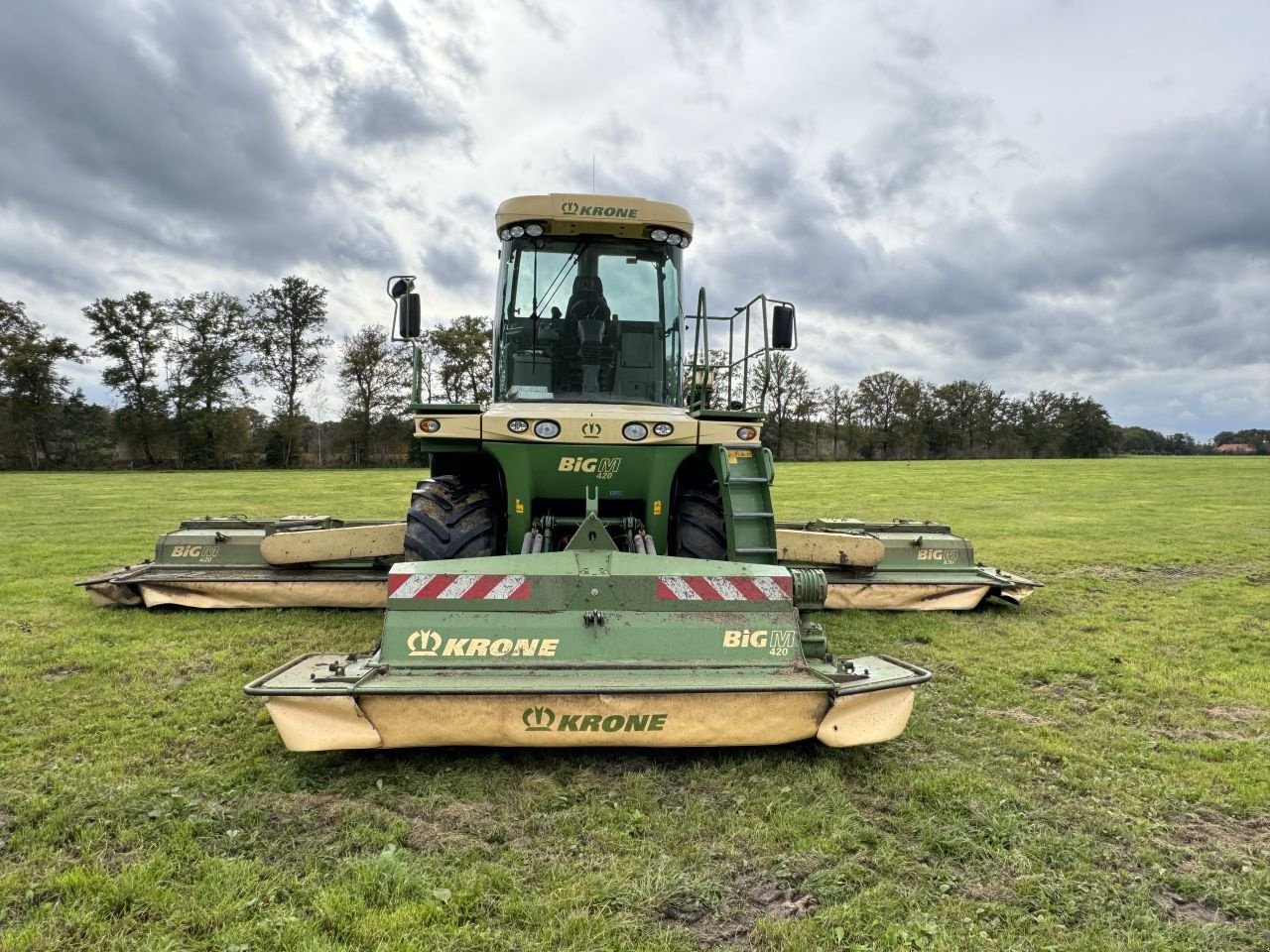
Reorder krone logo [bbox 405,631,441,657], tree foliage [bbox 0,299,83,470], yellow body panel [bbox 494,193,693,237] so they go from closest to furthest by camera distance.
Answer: krone logo [bbox 405,631,441,657] < yellow body panel [bbox 494,193,693,237] < tree foliage [bbox 0,299,83,470]

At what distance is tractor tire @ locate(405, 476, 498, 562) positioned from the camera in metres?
5.49

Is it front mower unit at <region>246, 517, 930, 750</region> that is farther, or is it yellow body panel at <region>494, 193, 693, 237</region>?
yellow body panel at <region>494, 193, 693, 237</region>

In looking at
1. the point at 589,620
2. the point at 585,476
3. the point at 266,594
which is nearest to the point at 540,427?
the point at 585,476

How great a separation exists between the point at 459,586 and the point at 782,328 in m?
3.35

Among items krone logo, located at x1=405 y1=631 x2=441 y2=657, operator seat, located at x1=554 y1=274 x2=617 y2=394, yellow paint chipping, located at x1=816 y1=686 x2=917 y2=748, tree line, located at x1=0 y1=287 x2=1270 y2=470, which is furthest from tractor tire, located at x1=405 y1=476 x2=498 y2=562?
tree line, located at x1=0 y1=287 x2=1270 y2=470

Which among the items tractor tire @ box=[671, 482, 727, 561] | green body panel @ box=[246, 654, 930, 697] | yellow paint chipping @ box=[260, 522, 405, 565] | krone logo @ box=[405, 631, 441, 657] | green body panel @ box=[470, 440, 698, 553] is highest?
green body panel @ box=[470, 440, 698, 553]

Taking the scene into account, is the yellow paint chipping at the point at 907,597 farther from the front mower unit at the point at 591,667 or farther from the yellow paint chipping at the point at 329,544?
the yellow paint chipping at the point at 329,544

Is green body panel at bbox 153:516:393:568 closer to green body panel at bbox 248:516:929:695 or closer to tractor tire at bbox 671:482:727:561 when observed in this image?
tractor tire at bbox 671:482:727:561

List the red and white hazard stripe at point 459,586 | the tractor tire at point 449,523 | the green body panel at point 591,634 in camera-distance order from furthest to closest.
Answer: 1. the tractor tire at point 449,523
2. the red and white hazard stripe at point 459,586
3. the green body panel at point 591,634

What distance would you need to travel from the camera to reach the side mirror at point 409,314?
6.07 meters

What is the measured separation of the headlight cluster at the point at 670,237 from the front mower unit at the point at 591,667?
2.87 meters

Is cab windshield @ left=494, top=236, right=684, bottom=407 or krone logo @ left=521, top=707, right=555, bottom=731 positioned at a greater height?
cab windshield @ left=494, top=236, right=684, bottom=407

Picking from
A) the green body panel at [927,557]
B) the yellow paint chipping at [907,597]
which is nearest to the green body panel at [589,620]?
the yellow paint chipping at [907,597]

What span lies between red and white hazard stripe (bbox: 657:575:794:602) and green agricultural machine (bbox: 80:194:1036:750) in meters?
0.01
